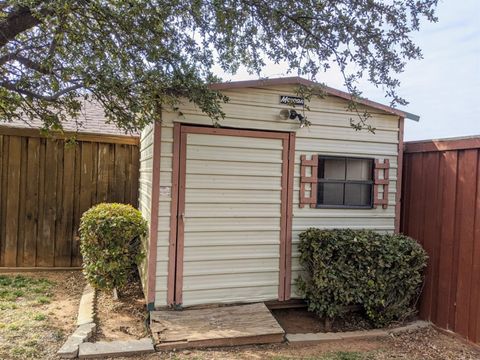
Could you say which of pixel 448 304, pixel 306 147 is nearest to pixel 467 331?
pixel 448 304

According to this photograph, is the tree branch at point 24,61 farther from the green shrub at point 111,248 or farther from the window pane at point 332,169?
the window pane at point 332,169

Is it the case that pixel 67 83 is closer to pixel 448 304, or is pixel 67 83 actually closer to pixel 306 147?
pixel 306 147

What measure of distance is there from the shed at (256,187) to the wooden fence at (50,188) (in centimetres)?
231

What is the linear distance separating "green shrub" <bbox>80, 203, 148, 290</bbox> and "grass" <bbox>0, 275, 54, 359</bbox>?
29.9 inches

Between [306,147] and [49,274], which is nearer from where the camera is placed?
[306,147]

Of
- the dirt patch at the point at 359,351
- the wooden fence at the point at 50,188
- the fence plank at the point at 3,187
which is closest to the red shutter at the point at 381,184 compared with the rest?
the dirt patch at the point at 359,351

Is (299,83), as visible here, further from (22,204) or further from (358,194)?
(22,204)

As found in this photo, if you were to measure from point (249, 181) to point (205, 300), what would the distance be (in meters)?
1.55

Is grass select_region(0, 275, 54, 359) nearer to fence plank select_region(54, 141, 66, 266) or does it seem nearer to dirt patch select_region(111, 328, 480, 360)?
fence plank select_region(54, 141, 66, 266)

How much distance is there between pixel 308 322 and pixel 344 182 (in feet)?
6.20

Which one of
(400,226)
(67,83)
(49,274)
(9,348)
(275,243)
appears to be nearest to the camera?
(9,348)

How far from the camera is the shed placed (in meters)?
4.43

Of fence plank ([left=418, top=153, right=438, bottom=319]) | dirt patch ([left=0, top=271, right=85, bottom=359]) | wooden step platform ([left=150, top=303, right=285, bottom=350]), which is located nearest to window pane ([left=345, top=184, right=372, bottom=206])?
fence plank ([left=418, top=153, right=438, bottom=319])

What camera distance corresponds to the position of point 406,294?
473 centimetres
